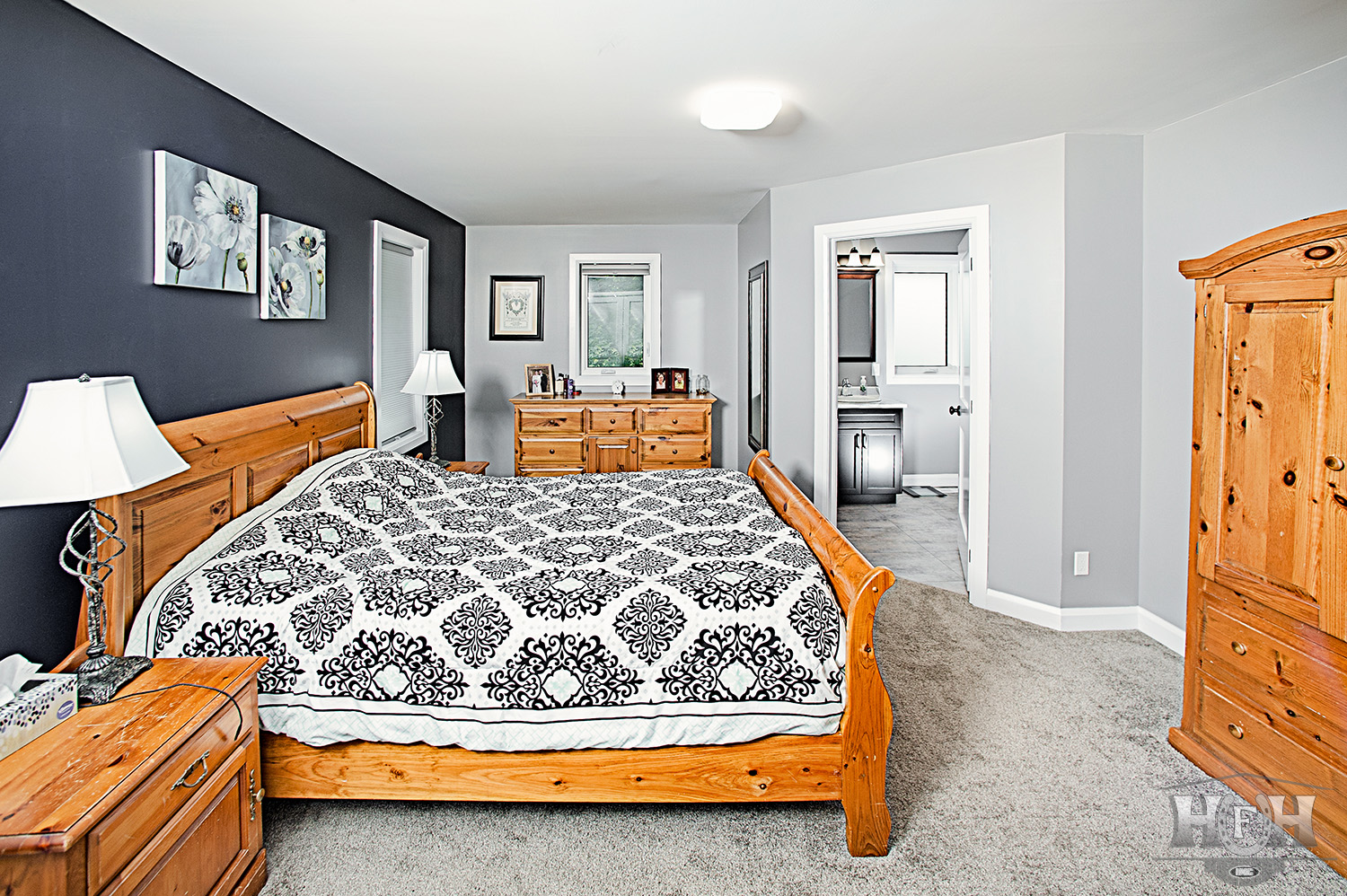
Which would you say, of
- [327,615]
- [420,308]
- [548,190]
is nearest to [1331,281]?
[327,615]

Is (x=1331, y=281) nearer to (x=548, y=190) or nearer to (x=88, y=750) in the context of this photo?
(x=88, y=750)

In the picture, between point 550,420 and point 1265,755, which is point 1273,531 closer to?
point 1265,755

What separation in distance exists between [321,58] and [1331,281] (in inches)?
119

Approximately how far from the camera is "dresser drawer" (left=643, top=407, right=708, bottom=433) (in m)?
5.88

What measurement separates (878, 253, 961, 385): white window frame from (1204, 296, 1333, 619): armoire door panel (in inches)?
185

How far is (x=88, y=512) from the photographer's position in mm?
1994

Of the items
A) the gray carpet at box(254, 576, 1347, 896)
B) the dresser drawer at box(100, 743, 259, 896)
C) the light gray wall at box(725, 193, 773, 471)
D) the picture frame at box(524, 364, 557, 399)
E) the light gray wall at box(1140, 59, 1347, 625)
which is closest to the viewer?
the dresser drawer at box(100, 743, 259, 896)

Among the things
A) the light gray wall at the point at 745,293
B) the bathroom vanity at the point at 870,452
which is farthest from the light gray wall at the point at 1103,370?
the bathroom vanity at the point at 870,452

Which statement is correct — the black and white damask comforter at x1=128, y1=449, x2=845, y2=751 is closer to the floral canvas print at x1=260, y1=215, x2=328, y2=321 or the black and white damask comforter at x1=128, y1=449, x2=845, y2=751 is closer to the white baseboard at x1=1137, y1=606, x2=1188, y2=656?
the floral canvas print at x1=260, y1=215, x2=328, y2=321

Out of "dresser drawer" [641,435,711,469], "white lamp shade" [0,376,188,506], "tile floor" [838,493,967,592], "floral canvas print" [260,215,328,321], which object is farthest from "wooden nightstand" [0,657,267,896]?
"dresser drawer" [641,435,711,469]

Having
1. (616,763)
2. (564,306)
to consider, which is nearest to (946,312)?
(564,306)

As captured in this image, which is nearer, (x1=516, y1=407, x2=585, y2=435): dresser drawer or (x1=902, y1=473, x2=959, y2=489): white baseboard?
(x1=516, y1=407, x2=585, y2=435): dresser drawer

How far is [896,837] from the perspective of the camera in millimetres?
2215

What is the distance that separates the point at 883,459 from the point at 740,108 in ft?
14.0
